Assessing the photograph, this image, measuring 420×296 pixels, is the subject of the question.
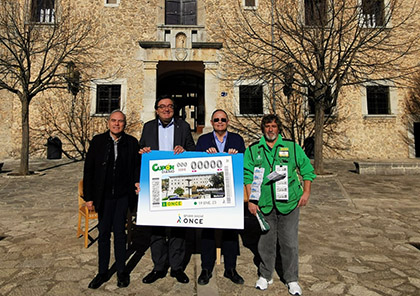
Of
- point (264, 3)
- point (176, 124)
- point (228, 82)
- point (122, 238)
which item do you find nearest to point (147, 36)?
point (228, 82)

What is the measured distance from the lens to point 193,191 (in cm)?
293

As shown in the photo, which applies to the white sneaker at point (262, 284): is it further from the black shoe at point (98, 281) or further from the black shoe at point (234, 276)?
the black shoe at point (98, 281)

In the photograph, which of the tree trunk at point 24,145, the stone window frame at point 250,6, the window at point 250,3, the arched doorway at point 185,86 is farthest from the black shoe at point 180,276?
the window at point 250,3

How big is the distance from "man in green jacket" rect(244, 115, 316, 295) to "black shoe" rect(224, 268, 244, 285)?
0.69 ft

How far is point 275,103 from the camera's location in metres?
13.7

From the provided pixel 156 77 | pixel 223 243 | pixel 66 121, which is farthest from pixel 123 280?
pixel 66 121

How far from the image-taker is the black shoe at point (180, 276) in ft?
9.65

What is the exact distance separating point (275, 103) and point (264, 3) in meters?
5.35

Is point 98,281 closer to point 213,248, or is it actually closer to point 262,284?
point 213,248

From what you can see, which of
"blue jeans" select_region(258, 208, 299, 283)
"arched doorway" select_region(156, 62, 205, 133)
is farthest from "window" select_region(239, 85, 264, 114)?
"blue jeans" select_region(258, 208, 299, 283)

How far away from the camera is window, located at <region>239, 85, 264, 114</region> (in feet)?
45.8

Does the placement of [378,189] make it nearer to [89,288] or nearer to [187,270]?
[187,270]

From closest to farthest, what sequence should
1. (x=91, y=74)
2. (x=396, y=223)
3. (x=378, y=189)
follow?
(x=396, y=223), (x=378, y=189), (x=91, y=74)

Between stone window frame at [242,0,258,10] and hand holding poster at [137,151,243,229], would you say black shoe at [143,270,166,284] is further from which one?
stone window frame at [242,0,258,10]
